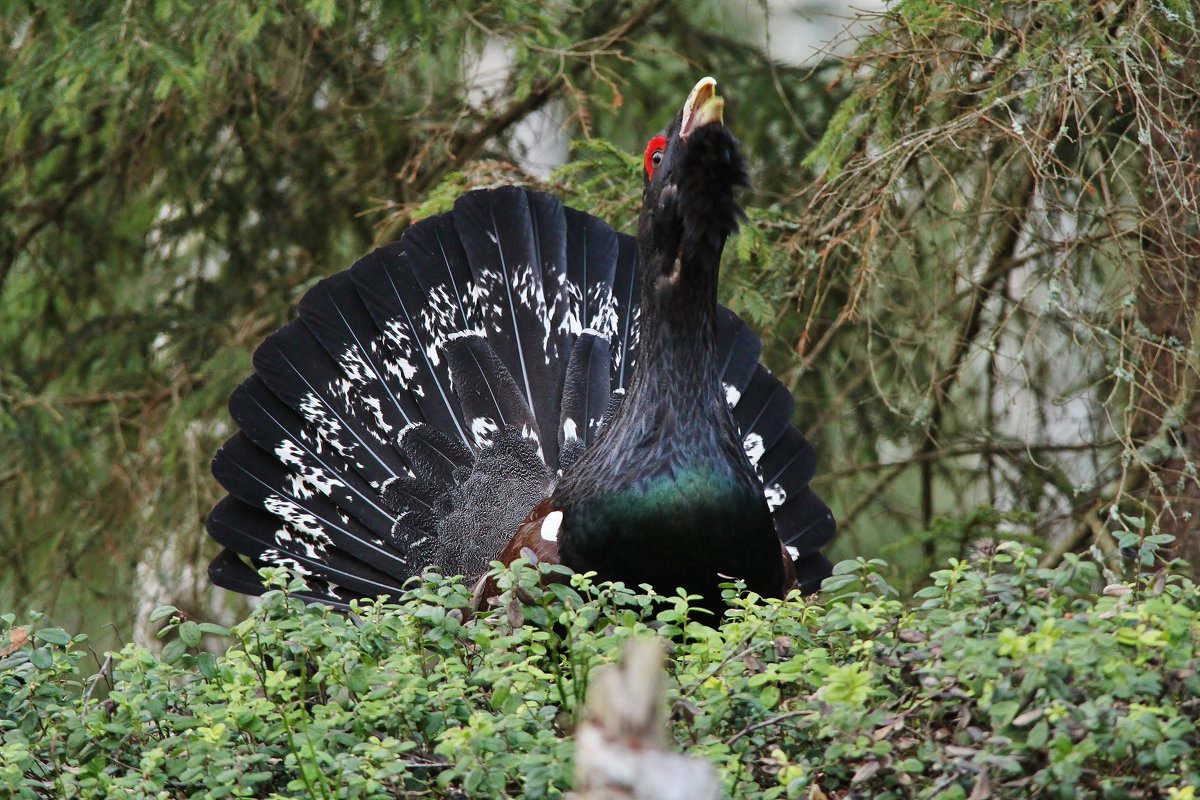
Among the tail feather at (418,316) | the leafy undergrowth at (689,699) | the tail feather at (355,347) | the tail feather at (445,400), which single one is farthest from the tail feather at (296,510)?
the leafy undergrowth at (689,699)

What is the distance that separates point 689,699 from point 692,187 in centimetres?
176

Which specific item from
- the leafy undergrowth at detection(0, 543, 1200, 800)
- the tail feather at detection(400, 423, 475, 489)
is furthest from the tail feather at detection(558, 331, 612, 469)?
the leafy undergrowth at detection(0, 543, 1200, 800)

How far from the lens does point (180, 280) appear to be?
24.7ft

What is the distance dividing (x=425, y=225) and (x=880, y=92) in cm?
179

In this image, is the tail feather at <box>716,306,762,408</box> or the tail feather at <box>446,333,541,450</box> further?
the tail feather at <box>716,306,762,408</box>

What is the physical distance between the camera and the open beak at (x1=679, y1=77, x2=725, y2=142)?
151 inches

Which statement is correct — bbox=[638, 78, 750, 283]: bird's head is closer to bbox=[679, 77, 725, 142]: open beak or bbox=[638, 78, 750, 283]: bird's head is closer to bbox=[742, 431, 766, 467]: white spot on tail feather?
bbox=[679, 77, 725, 142]: open beak

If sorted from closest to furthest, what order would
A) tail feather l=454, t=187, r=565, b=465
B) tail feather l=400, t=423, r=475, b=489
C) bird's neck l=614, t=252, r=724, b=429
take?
bird's neck l=614, t=252, r=724, b=429 < tail feather l=400, t=423, r=475, b=489 < tail feather l=454, t=187, r=565, b=465

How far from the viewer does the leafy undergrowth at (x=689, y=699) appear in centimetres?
240

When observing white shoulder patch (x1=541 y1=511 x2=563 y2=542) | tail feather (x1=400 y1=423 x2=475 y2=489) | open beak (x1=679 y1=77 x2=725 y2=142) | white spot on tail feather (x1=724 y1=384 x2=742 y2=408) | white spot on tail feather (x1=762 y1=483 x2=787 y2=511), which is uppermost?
white spot on tail feather (x1=724 y1=384 x2=742 y2=408)

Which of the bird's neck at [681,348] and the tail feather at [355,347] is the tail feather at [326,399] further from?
the bird's neck at [681,348]

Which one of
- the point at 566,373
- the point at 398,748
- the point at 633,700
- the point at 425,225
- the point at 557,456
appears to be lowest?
the point at 633,700

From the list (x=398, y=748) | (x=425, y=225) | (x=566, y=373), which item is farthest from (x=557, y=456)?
(x=398, y=748)

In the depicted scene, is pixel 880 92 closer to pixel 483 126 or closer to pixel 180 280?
pixel 483 126
